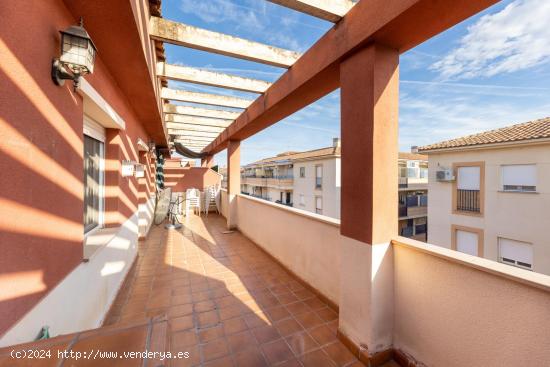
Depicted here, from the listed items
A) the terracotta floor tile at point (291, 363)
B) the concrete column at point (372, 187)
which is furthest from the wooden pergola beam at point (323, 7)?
the terracotta floor tile at point (291, 363)

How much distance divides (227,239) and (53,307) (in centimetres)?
425

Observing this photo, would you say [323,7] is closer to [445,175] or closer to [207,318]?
[207,318]

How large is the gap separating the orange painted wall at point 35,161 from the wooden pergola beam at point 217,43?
2.04ft

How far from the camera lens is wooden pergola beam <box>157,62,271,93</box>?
3009 mm

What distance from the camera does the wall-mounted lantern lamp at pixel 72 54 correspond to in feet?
4.30

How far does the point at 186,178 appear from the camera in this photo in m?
11.2

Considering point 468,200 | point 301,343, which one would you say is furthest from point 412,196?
point 301,343

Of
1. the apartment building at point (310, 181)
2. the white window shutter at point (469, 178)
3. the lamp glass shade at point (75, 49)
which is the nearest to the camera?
the lamp glass shade at point (75, 49)

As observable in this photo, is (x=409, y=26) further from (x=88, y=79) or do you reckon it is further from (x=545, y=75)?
(x=545, y=75)

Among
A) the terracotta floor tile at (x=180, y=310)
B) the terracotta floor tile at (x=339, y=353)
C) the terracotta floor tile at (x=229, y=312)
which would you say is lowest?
the terracotta floor tile at (x=339, y=353)

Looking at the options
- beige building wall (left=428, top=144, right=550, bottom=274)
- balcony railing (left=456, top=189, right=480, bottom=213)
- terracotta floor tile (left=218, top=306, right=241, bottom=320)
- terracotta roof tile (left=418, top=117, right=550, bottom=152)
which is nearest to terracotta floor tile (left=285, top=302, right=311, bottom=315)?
terracotta floor tile (left=218, top=306, right=241, bottom=320)

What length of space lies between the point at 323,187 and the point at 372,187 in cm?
1393

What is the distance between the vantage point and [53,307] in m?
1.34

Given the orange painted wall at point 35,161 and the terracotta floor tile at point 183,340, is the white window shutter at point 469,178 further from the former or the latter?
the orange painted wall at point 35,161
